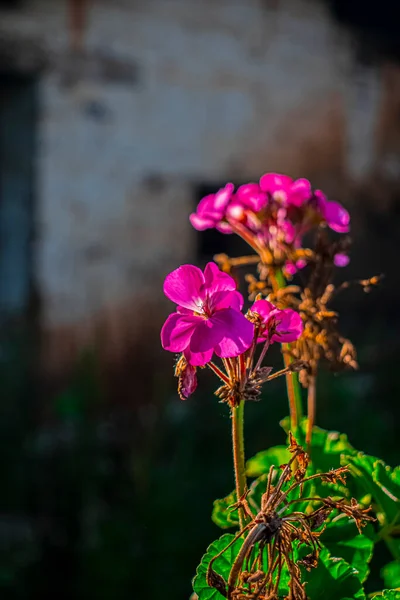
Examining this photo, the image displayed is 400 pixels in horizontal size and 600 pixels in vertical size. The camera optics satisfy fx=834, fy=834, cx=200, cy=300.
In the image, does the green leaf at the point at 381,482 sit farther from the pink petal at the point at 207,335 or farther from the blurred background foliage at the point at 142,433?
the blurred background foliage at the point at 142,433

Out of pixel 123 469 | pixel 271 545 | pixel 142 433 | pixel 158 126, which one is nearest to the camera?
pixel 271 545

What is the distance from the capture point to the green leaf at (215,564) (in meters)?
0.65

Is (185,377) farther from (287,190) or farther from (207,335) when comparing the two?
(287,190)

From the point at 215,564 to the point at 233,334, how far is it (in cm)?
20

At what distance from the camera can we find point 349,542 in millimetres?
747

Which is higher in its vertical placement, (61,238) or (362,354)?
(61,238)

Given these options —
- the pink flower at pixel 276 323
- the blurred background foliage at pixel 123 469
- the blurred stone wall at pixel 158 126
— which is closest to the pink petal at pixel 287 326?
the pink flower at pixel 276 323

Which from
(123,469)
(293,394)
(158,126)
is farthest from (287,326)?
(158,126)

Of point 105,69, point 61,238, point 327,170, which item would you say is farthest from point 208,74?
point 61,238

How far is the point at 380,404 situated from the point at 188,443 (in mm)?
974

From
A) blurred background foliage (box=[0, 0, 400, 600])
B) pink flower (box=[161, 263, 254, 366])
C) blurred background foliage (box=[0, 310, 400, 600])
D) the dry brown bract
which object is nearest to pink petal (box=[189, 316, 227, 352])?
pink flower (box=[161, 263, 254, 366])

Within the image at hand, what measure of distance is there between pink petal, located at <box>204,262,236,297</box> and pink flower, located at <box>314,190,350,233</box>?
0.87 feet

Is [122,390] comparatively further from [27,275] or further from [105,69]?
[105,69]

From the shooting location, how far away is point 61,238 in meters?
3.87
